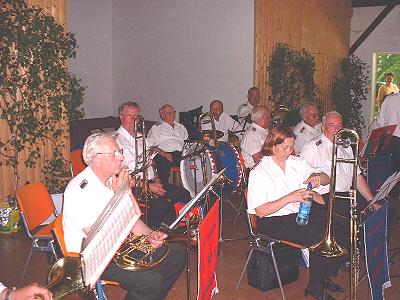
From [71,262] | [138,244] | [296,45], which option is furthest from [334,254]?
[296,45]

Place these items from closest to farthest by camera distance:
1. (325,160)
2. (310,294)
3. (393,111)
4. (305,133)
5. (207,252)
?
1. (207,252)
2. (310,294)
3. (325,160)
4. (305,133)
5. (393,111)

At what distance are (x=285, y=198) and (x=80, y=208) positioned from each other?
1.49 m

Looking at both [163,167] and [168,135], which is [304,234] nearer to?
[163,167]

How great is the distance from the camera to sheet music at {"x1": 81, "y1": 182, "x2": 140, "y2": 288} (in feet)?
7.24

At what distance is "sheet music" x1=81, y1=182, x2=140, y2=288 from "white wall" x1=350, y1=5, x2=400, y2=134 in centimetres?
1060

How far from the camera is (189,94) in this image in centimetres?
1127

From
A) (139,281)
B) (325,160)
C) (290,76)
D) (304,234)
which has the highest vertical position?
(290,76)

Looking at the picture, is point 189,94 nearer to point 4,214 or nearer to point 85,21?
point 85,21

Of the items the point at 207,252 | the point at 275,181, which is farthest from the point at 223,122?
the point at 207,252

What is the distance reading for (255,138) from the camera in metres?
5.90

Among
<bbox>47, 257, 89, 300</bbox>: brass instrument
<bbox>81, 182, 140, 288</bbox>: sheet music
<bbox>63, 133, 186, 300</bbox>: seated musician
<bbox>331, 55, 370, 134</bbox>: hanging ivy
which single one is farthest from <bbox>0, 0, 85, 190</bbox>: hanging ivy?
<bbox>331, 55, 370, 134</bbox>: hanging ivy

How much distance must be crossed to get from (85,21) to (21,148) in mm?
7133

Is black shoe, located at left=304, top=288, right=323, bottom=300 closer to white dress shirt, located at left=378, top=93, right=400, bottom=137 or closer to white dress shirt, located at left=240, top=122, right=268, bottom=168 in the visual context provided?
white dress shirt, located at left=240, top=122, right=268, bottom=168

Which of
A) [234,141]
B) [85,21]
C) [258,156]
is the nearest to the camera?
[258,156]
